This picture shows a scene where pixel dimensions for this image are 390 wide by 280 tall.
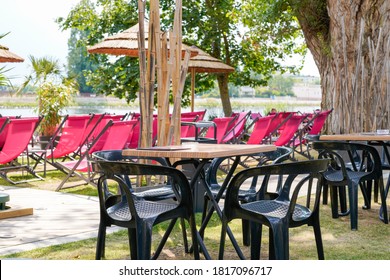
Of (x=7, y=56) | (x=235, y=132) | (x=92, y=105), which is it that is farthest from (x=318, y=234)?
(x=92, y=105)

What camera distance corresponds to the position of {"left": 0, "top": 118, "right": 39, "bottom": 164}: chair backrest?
7677mm

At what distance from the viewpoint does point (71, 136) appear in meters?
8.37

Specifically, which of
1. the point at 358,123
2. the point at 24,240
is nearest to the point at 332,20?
the point at 358,123

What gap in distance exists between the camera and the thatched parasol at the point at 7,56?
10677 millimetres

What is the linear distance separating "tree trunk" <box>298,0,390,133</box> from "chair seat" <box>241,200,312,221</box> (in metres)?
5.66

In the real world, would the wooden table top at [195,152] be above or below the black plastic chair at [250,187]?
above

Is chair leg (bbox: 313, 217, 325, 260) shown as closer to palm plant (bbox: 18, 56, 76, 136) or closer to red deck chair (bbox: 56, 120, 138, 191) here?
red deck chair (bbox: 56, 120, 138, 191)

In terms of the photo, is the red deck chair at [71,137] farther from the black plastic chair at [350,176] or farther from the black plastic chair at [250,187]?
the black plastic chair at [250,187]

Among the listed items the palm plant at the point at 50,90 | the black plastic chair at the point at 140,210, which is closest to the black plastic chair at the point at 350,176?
the black plastic chair at the point at 140,210

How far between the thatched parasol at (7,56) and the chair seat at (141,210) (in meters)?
7.30

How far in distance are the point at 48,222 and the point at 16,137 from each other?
2.52 metres

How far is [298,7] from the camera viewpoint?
43.9 feet
